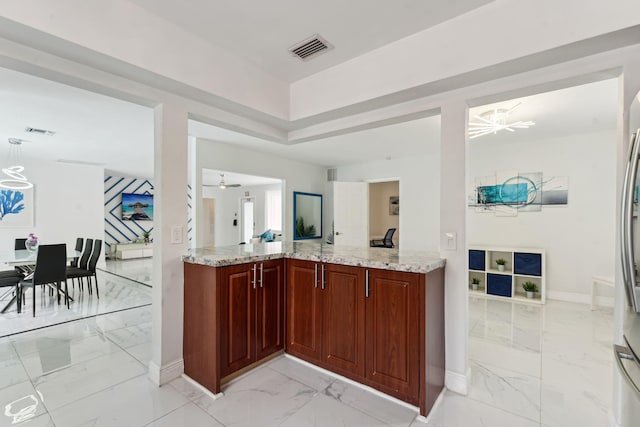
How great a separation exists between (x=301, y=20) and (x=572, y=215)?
15.8 ft

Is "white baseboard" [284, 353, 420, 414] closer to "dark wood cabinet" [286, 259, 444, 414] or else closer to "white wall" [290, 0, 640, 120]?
"dark wood cabinet" [286, 259, 444, 414]

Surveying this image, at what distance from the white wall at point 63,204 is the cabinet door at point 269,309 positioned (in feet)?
21.9

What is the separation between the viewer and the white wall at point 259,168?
4.57 meters

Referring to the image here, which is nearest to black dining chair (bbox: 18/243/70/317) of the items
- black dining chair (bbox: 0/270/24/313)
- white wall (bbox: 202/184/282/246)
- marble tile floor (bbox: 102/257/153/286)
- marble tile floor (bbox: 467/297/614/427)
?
black dining chair (bbox: 0/270/24/313)

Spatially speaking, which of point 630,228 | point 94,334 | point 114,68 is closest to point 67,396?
point 94,334

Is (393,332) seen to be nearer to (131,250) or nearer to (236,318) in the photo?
(236,318)

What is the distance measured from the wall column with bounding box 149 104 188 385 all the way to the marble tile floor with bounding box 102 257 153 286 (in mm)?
3785

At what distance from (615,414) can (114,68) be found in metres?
3.65

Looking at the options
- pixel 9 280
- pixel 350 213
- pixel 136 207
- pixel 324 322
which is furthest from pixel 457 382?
pixel 136 207

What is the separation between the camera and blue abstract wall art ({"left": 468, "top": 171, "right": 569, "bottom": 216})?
4.55 metres

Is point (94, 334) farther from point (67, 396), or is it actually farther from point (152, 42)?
point (152, 42)

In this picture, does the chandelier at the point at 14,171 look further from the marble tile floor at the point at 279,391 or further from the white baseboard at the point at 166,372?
the white baseboard at the point at 166,372

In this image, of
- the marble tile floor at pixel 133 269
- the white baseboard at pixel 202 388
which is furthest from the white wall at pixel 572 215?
the marble tile floor at pixel 133 269

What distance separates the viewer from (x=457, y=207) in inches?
84.7
